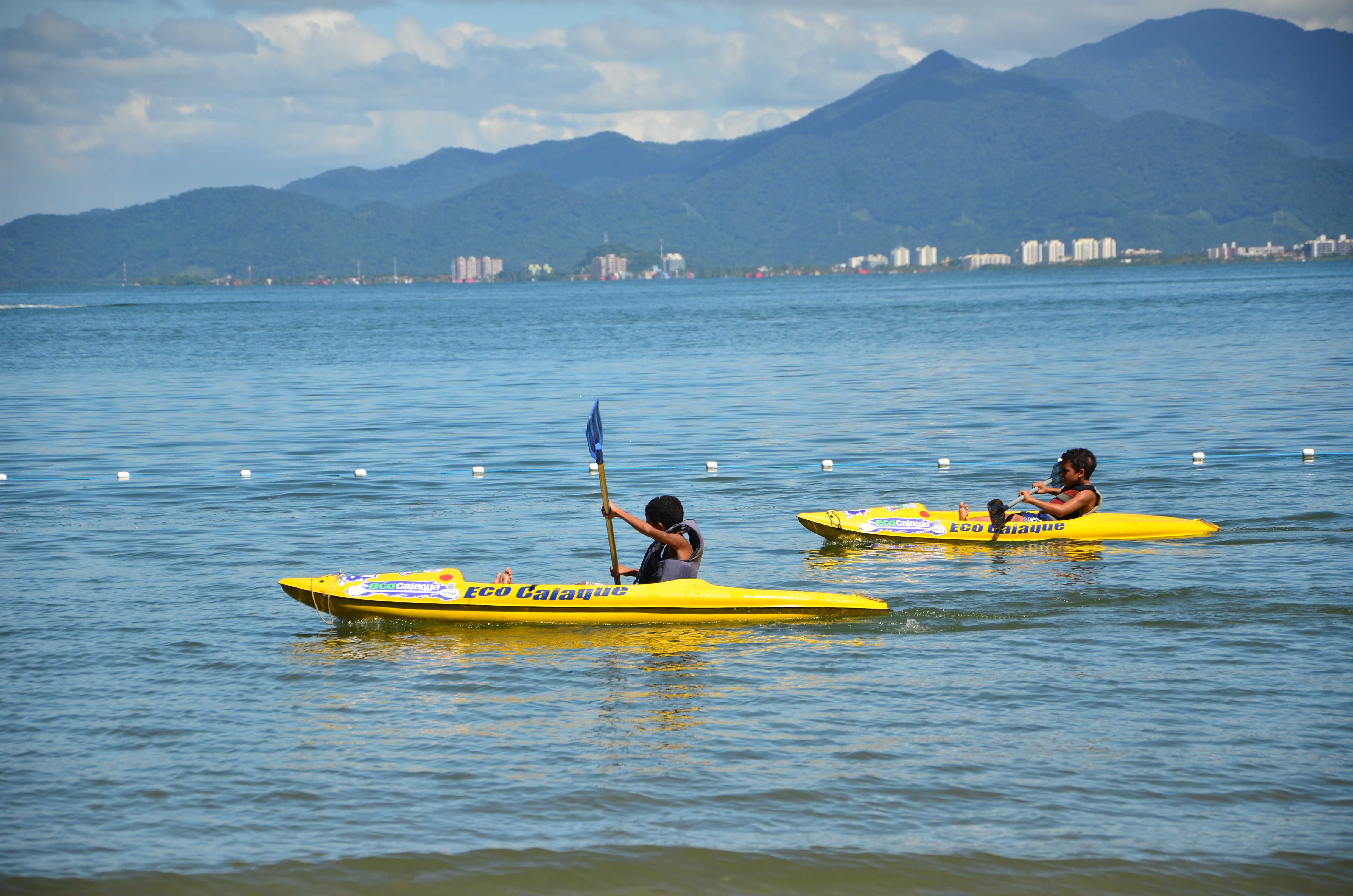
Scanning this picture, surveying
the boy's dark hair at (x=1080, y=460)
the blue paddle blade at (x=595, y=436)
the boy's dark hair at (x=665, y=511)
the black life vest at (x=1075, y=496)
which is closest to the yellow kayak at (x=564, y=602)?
the boy's dark hair at (x=665, y=511)

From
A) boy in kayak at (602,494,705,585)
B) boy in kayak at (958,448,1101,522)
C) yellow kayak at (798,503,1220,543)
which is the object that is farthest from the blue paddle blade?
boy in kayak at (958,448,1101,522)

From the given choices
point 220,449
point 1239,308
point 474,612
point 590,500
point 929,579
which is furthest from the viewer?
point 1239,308

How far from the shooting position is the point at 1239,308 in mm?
84000

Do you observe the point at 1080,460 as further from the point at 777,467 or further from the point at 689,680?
the point at 777,467

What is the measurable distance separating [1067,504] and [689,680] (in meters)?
7.95

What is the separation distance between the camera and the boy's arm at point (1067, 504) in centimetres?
1764

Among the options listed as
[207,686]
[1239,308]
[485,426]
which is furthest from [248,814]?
[1239,308]

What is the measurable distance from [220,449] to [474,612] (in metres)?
17.7

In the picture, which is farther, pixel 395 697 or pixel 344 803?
pixel 395 697

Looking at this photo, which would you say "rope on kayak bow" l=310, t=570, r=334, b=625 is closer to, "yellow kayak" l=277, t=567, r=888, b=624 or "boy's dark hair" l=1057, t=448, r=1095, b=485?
"yellow kayak" l=277, t=567, r=888, b=624

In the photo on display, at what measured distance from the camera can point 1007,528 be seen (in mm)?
Answer: 17484

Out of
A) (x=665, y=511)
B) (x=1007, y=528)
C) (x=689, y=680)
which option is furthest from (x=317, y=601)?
(x=1007, y=528)

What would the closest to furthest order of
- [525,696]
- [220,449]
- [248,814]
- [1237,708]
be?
1. [248,814]
2. [1237,708]
3. [525,696]
4. [220,449]

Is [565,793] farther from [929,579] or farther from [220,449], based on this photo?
[220,449]
